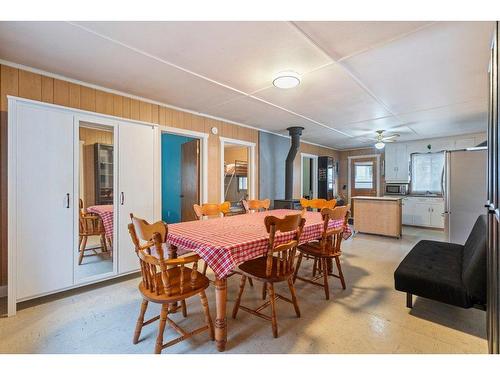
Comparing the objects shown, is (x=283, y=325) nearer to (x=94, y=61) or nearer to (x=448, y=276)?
(x=448, y=276)

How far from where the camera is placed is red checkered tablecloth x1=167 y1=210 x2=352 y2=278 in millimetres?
1555

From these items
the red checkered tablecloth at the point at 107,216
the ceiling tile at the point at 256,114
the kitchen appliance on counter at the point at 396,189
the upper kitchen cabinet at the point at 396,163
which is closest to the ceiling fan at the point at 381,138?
the upper kitchen cabinet at the point at 396,163

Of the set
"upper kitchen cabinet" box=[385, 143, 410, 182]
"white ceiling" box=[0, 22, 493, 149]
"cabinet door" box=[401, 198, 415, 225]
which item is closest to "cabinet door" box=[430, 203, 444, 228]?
"cabinet door" box=[401, 198, 415, 225]

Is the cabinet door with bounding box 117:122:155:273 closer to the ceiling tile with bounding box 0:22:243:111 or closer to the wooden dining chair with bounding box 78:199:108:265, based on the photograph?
the wooden dining chair with bounding box 78:199:108:265

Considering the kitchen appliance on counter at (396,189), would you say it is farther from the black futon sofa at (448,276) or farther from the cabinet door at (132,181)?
the cabinet door at (132,181)

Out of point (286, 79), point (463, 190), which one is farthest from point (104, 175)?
point (463, 190)

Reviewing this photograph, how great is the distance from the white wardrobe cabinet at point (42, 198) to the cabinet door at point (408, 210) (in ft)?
21.7

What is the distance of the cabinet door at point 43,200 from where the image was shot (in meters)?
2.17

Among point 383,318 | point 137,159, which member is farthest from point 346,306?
point 137,159

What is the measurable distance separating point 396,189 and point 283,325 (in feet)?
19.5

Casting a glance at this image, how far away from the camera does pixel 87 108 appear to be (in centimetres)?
272

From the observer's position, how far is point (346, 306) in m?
2.24

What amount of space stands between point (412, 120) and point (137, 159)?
15.2ft

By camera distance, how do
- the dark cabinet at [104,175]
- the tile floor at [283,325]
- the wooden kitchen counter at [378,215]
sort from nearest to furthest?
the tile floor at [283,325] < the dark cabinet at [104,175] < the wooden kitchen counter at [378,215]
